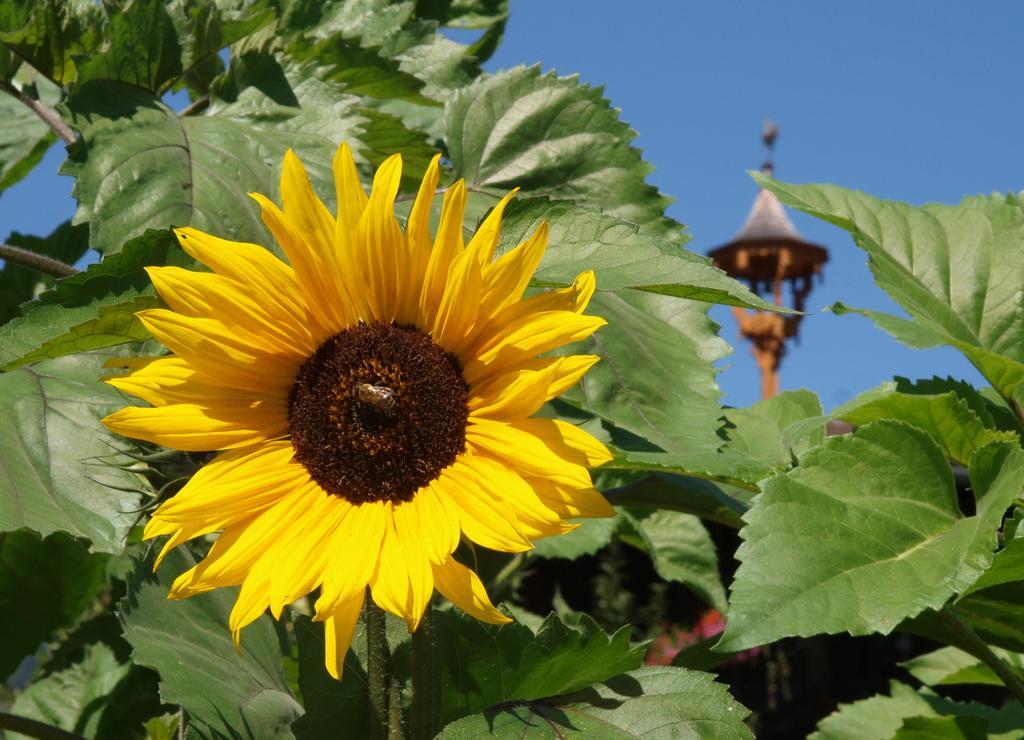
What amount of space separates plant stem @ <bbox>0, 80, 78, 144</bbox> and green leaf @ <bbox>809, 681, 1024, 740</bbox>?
1152 mm

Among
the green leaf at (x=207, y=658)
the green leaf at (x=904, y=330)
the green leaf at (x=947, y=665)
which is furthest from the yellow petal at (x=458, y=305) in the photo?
the green leaf at (x=947, y=665)

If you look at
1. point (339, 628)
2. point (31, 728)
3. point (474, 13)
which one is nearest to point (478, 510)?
point (339, 628)

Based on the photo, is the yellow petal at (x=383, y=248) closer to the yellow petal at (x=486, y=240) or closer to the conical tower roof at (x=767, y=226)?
the yellow petal at (x=486, y=240)

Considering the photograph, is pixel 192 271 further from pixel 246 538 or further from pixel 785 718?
pixel 785 718

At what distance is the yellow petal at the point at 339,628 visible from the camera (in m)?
0.89

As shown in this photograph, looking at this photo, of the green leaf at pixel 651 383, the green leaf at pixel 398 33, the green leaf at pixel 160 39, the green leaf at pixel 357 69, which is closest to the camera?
the green leaf at pixel 651 383

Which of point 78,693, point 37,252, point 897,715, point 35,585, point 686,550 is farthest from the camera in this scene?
point 686,550

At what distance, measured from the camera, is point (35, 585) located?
1.55 metres

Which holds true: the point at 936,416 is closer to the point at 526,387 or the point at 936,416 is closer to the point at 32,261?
the point at 526,387

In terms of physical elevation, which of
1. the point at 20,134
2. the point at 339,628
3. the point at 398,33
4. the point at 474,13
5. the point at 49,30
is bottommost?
the point at 339,628

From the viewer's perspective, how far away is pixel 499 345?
3.18 ft

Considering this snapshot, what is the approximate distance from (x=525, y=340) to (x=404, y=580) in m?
0.20

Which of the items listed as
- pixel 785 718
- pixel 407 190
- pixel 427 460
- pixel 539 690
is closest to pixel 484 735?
pixel 539 690

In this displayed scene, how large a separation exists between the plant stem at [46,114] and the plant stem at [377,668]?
72 cm
